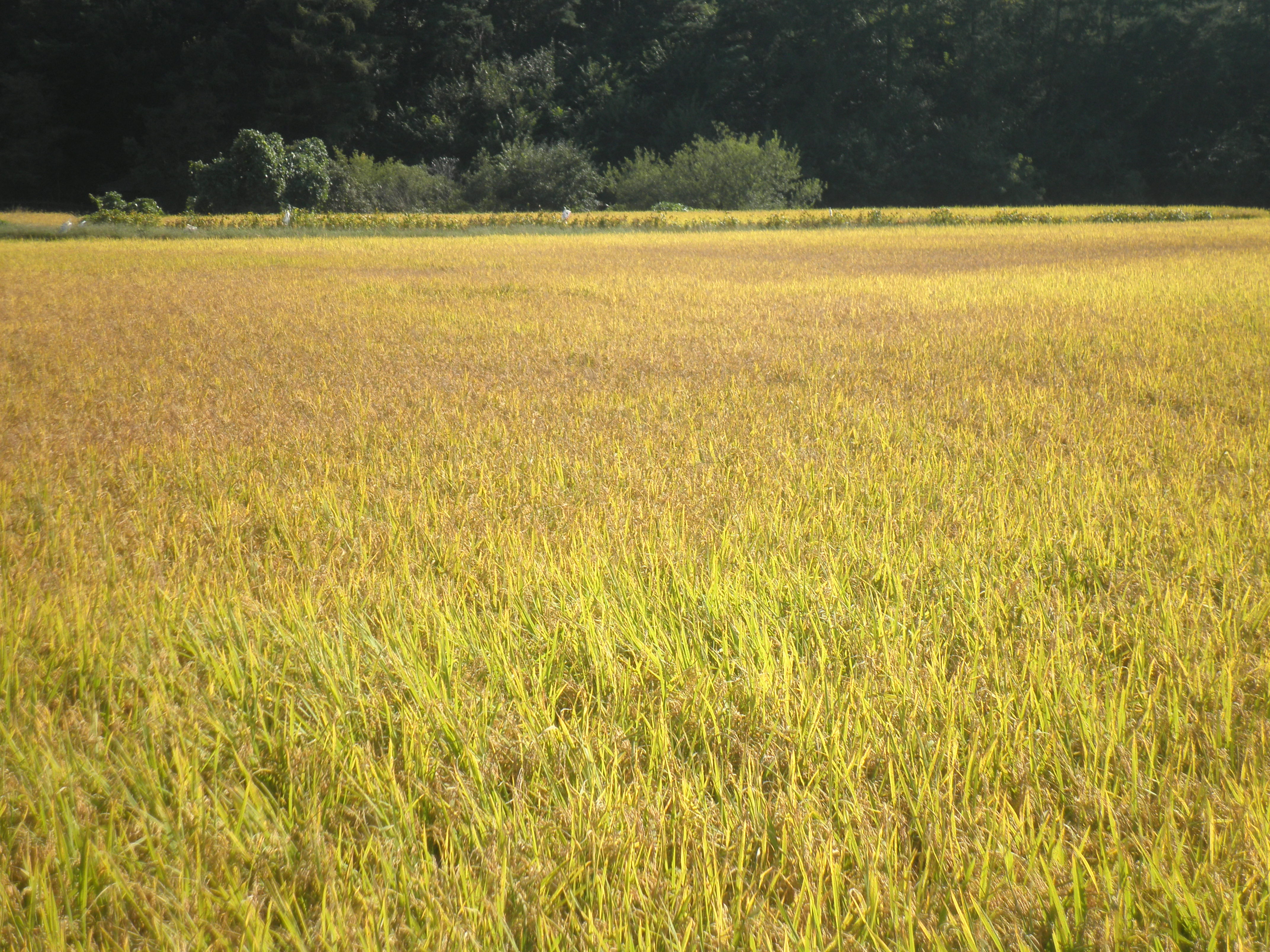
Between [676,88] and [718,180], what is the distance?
15447 millimetres

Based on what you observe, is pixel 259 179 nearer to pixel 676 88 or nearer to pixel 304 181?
pixel 304 181

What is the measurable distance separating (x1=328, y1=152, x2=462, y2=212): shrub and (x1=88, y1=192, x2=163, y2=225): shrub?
7.47m

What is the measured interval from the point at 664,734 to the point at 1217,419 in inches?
160

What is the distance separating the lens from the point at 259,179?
35031 millimetres

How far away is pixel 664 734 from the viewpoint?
5.68ft

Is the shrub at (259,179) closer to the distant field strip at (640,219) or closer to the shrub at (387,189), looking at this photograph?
the shrub at (387,189)

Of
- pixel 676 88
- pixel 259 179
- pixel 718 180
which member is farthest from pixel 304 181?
pixel 676 88

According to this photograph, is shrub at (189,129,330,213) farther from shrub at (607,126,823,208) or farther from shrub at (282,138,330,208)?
shrub at (607,126,823,208)

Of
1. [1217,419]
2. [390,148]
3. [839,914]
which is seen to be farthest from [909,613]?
[390,148]

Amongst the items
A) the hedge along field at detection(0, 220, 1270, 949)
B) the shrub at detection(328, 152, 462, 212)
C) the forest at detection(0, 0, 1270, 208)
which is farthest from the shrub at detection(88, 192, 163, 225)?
the hedge along field at detection(0, 220, 1270, 949)

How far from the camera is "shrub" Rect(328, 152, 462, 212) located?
3775 cm

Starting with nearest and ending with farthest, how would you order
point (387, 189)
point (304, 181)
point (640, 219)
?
point (640, 219)
point (304, 181)
point (387, 189)

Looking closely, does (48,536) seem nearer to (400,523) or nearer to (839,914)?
(400,523)

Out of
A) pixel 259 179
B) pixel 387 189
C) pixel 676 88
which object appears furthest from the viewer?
pixel 676 88
